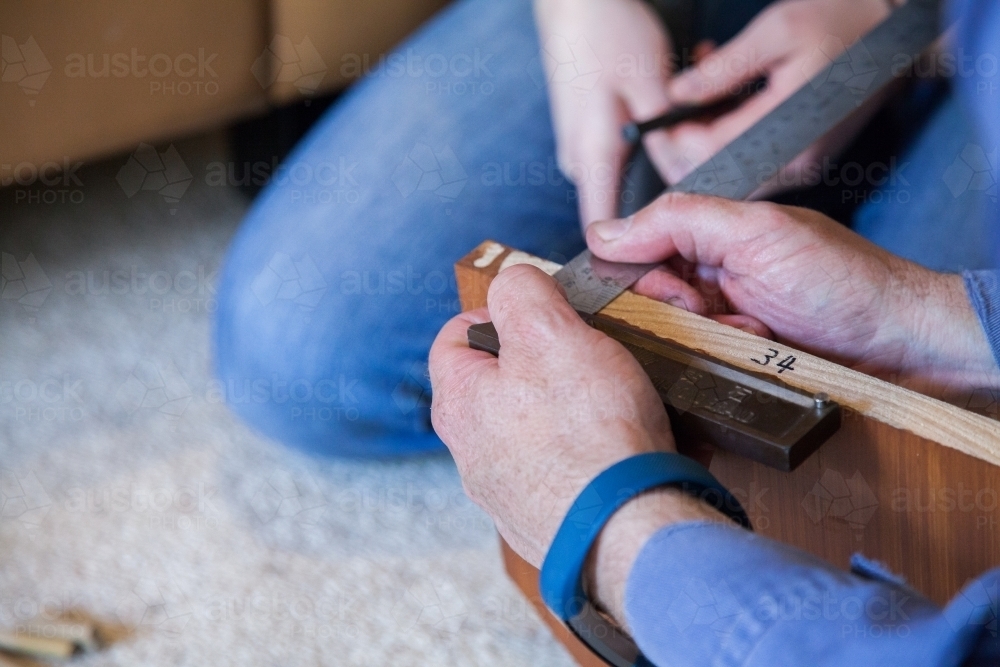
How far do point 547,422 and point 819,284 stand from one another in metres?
0.22

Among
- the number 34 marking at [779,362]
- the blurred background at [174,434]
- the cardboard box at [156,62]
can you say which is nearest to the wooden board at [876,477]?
the number 34 marking at [779,362]

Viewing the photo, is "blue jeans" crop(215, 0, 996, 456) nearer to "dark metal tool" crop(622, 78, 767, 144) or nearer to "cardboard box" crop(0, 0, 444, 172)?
"dark metal tool" crop(622, 78, 767, 144)

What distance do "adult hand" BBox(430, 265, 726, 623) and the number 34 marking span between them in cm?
7

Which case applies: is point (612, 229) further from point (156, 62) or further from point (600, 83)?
point (156, 62)

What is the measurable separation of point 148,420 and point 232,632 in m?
0.32

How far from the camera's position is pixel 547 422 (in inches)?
17.6

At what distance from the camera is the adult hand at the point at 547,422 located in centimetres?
42

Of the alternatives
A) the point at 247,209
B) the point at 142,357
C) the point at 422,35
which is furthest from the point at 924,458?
the point at 247,209

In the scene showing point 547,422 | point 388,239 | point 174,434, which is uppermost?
point 547,422

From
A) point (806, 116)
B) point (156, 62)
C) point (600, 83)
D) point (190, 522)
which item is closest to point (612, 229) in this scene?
point (806, 116)

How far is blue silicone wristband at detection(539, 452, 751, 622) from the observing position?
16.0 inches

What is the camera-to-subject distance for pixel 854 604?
35cm

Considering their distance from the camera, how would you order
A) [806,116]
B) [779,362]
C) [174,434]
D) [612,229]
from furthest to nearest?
[174,434]
[806,116]
[612,229]
[779,362]

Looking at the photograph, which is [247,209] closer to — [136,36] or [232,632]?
[136,36]
